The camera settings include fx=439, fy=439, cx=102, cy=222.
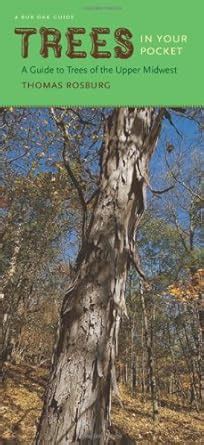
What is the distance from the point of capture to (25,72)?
9.89ft

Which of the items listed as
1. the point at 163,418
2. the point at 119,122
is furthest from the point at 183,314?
the point at 119,122

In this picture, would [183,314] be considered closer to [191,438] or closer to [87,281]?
[191,438]

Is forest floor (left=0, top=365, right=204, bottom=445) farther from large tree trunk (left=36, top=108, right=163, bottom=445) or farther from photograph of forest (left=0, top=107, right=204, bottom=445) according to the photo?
large tree trunk (left=36, top=108, right=163, bottom=445)

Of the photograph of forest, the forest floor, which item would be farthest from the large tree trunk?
the forest floor

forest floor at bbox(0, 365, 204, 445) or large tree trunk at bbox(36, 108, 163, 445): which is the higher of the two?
large tree trunk at bbox(36, 108, 163, 445)

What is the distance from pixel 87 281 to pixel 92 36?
5.69 feet

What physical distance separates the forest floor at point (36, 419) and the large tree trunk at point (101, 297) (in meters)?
6.52

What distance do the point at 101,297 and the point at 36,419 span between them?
353 inches

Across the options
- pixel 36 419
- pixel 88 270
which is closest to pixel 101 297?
pixel 88 270

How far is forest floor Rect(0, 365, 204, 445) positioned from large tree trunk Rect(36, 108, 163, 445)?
6.52 meters

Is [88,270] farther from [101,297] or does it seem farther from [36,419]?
[36,419]

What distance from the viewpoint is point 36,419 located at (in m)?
10.9

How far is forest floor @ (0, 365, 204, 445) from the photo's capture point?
10048 mm

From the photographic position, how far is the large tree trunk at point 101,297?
2.98 meters
